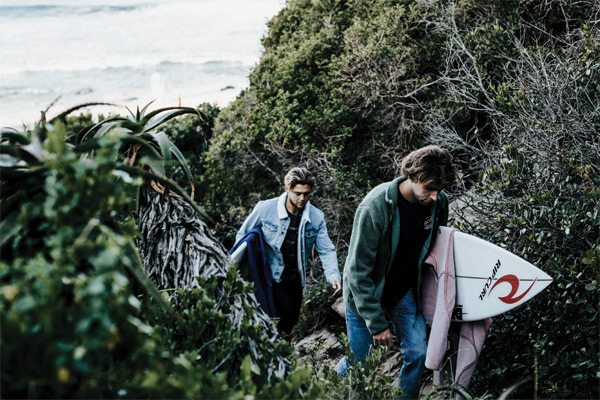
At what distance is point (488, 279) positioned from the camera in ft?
15.7

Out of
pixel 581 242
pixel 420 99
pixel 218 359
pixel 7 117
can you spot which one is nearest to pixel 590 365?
pixel 581 242

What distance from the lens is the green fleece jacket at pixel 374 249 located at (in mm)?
4387

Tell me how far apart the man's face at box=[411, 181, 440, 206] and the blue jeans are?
0.71 m

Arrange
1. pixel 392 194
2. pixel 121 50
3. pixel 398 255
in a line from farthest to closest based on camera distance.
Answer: pixel 121 50, pixel 398 255, pixel 392 194

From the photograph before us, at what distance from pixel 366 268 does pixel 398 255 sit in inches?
12.1

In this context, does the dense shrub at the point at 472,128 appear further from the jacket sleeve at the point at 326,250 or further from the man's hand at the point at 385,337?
the jacket sleeve at the point at 326,250

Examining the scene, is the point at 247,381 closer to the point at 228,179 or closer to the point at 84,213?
the point at 84,213

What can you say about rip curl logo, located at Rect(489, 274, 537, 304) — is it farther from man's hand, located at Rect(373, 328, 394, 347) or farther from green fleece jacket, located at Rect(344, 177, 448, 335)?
man's hand, located at Rect(373, 328, 394, 347)

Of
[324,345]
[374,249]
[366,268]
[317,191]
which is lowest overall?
[324,345]

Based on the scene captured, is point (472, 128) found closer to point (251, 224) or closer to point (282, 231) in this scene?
point (282, 231)

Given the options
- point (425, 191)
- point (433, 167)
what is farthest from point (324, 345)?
point (433, 167)

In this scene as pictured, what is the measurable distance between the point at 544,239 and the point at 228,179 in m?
5.30

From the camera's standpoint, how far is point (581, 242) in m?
4.74

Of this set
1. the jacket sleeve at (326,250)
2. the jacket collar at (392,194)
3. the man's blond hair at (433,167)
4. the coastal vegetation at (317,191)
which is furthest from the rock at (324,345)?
the man's blond hair at (433,167)
